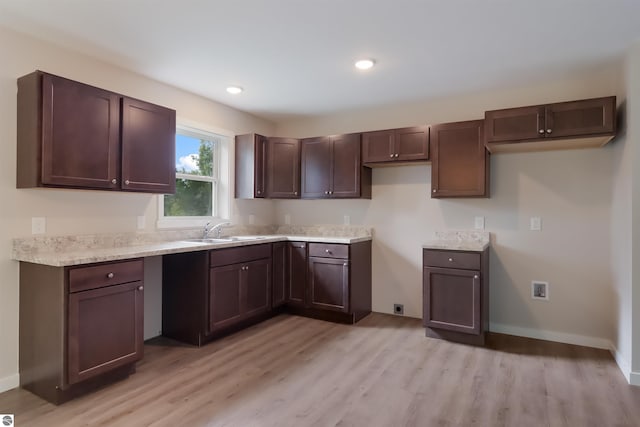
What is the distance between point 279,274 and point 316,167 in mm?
1333

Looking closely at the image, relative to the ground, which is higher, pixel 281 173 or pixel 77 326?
pixel 281 173

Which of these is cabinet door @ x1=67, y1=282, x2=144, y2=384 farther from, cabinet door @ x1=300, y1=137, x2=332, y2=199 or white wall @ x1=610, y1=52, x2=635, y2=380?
white wall @ x1=610, y1=52, x2=635, y2=380

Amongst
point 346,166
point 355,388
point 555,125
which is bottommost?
point 355,388

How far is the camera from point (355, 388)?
2471 mm

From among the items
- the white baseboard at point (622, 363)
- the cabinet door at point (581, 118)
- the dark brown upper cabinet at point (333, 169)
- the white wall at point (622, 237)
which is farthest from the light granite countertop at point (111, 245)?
the white baseboard at point (622, 363)

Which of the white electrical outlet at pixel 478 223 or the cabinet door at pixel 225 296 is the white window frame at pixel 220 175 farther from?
the white electrical outlet at pixel 478 223

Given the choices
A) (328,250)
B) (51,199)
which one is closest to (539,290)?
(328,250)

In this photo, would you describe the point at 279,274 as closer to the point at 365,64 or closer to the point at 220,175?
the point at 220,175

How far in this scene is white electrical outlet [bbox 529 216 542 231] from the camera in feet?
11.4

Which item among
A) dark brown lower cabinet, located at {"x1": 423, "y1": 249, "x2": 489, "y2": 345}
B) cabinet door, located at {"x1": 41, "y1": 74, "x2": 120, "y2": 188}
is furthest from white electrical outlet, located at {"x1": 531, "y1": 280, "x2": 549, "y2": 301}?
cabinet door, located at {"x1": 41, "y1": 74, "x2": 120, "y2": 188}

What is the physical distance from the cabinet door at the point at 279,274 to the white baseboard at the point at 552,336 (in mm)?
2221

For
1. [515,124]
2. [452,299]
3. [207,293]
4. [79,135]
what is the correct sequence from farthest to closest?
1. [452,299]
2. [207,293]
3. [515,124]
4. [79,135]

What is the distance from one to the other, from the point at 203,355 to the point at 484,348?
7.96ft

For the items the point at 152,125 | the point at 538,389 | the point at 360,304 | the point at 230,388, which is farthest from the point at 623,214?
the point at 152,125
